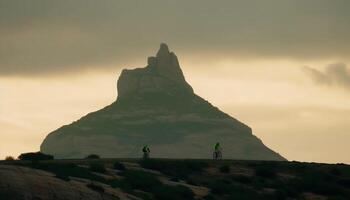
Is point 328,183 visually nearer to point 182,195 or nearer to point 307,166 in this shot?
point 307,166

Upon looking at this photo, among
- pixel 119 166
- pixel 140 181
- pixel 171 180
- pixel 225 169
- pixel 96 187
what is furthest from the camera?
pixel 225 169

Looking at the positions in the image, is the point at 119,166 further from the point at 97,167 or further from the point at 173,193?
the point at 173,193

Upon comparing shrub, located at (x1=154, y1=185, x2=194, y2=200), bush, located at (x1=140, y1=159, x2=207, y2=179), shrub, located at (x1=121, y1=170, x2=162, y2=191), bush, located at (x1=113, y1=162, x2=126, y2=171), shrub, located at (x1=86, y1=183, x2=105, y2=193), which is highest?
bush, located at (x1=140, y1=159, x2=207, y2=179)

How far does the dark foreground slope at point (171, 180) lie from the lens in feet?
245

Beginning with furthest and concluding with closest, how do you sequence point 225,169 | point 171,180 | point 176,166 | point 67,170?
point 225,169, point 176,166, point 171,180, point 67,170

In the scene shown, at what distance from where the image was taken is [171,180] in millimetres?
94875

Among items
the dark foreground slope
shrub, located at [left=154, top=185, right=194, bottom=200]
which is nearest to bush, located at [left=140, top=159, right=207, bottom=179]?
the dark foreground slope

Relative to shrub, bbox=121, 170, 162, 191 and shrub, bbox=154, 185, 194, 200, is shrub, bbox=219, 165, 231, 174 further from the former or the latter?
shrub, bbox=154, 185, 194, 200

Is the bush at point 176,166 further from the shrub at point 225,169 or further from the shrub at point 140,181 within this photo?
the shrub at point 140,181

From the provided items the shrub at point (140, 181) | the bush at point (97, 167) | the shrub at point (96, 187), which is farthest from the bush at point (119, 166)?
the shrub at point (96, 187)

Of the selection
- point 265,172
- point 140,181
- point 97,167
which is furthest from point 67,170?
point 265,172

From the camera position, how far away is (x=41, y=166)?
86688 mm

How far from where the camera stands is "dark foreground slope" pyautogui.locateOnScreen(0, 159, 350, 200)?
74.6m

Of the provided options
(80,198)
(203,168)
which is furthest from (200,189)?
(80,198)
